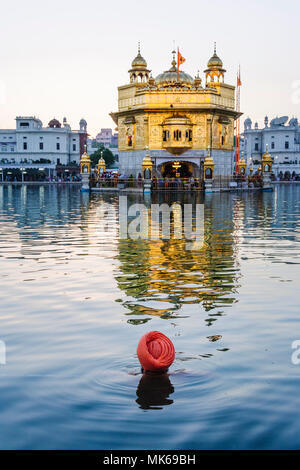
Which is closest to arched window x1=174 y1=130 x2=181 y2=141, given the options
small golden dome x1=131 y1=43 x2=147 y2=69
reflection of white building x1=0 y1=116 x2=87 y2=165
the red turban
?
small golden dome x1=131 y1=43 x2=147 y2=69

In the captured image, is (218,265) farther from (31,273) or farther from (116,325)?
(116,325)

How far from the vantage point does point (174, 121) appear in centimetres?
5794

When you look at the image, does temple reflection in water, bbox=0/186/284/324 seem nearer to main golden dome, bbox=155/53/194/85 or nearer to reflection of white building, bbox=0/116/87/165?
main golden dome, bbox=155/53/194/85

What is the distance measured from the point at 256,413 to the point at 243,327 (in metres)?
2.64

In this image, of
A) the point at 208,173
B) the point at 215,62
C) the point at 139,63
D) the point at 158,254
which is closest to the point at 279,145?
the point at 215,62

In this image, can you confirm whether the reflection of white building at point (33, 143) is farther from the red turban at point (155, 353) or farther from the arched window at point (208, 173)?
the red turban at point (155, 353)

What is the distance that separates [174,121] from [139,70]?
417 inches

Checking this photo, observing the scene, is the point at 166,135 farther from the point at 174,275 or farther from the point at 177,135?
the point at 174,275

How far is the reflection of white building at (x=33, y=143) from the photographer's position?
112688 millimetres

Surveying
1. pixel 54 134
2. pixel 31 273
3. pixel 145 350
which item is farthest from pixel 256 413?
pixel 54 134

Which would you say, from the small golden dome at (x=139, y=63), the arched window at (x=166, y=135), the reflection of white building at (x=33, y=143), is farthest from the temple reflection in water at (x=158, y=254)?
the reflection of white building at (x=33, y=143)

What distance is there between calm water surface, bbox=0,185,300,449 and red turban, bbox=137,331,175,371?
0.12 meters
